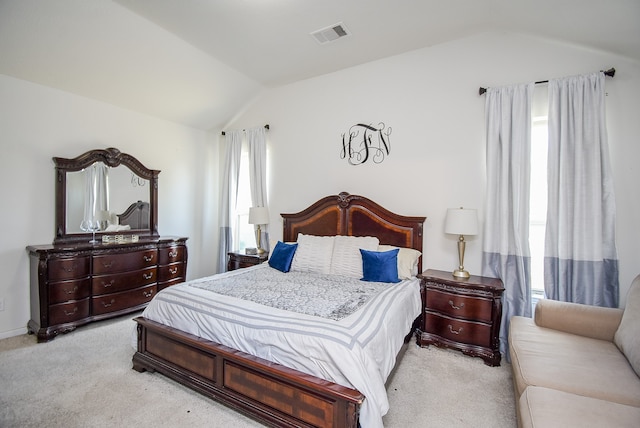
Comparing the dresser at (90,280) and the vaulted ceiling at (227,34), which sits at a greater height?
the vaulted ceiling at (227,34)

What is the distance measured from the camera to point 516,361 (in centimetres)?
A: 187

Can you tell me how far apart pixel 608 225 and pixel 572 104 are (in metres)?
1.09

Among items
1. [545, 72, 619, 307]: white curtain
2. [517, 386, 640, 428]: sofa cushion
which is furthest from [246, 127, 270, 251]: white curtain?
[517, 386, 640, 428]: sofa cushion

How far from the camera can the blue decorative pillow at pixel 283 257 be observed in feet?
11.0

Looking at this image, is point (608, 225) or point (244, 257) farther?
point (244, 257)

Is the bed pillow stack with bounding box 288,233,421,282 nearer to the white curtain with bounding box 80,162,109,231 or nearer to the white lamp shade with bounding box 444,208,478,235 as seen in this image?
the white lamp shade with bounding box 444,208,478,235

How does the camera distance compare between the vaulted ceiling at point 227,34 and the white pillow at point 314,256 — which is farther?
the white pillow at point 314,256

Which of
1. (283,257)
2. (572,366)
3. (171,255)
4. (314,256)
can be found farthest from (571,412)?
(171,255)

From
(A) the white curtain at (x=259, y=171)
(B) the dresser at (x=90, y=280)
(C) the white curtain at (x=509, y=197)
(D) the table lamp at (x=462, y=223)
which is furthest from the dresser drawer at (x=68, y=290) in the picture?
(C) the white curtain at (x=509, y=197)

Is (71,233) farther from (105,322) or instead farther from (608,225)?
(608,225)

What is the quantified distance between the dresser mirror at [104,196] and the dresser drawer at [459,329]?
3815 millimetres

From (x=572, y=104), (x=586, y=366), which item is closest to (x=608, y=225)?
(x=572, y=104)

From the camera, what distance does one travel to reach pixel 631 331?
1806 millimetres

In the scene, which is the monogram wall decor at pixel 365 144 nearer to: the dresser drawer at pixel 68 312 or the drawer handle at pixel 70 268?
the drawer handle at pixel 70 268
